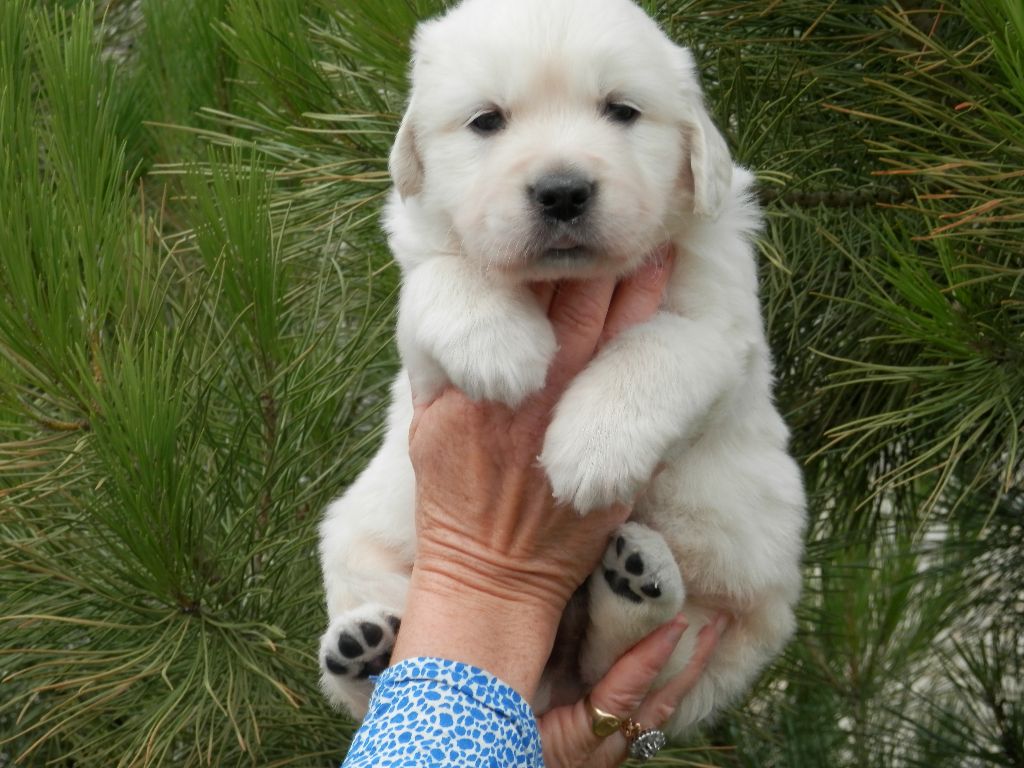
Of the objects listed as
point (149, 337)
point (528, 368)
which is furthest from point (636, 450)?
point (149, 337)

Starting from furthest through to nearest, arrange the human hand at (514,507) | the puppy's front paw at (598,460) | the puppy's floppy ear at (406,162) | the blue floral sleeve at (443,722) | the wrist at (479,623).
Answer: the puppy's floppy ear at (406,162) → the human hand at (514,507) → the wrist at (479,623) → the puppy's front paw at (598,460) → the blue floral sleeve at (443,722)

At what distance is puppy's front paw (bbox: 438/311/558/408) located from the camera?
2.59 metres

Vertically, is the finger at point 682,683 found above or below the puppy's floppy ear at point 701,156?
below

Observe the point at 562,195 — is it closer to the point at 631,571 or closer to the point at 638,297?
the point at 638,297

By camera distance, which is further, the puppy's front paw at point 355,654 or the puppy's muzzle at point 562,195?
the puppy's front paw at point 355,654

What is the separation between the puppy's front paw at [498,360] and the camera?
2.59 meters

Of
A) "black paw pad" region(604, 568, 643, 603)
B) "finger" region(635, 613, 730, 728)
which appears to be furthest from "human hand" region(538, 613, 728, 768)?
"black paw pad" region(604, 568, 643, 603)

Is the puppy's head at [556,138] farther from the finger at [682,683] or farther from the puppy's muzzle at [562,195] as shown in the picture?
the finger at [682,683]

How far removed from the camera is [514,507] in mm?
2877

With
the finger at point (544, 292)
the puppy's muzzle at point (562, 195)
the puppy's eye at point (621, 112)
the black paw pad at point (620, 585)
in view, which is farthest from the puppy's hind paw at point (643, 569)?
the puppy's eye at point (621, 112)

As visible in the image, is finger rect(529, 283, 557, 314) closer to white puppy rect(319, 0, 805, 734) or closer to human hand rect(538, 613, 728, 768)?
white puppy rect(319, 0, 805, 734)

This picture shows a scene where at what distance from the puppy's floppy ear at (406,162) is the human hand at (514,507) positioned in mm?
385

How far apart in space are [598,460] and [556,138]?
659 millimetres

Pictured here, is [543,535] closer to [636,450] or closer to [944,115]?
[636,450]
